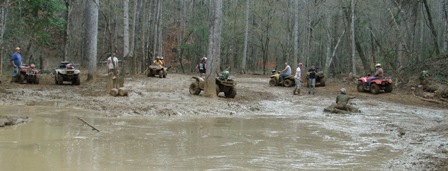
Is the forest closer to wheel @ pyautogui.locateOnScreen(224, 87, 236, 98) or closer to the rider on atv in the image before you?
the rider on atv

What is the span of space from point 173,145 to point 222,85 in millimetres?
9387

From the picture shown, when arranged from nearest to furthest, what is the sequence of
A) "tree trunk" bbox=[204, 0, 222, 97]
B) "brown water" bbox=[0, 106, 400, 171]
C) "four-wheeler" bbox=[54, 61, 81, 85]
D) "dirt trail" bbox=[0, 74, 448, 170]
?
"brown water" bbox=[0, 106, 400, 171]
"dirt trail" bbox=[0, 74, 448, 170]
"tree trunk" bbox=[204, 0, 222, 97]
"four-wheeler" bbox=[54, 61, 81, 85]

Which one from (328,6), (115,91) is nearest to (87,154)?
(115,91)

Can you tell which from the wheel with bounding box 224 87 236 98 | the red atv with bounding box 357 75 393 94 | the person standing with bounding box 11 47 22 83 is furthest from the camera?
the red atv with bounding box 357 75 393 94

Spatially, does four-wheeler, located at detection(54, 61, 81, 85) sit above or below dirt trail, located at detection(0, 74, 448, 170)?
above

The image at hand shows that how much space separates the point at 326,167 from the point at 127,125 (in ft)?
14.7

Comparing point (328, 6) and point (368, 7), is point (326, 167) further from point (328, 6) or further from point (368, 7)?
point (368, 7)

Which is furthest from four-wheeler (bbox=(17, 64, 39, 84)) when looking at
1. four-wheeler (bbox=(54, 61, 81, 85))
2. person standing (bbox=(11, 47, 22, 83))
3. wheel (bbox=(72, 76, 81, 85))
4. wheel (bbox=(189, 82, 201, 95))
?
wheel (bbox=(189, 82, 201, 95))

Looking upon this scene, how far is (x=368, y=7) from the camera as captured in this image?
3766cm

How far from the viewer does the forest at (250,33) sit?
26391mm

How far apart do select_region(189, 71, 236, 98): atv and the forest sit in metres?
9.58

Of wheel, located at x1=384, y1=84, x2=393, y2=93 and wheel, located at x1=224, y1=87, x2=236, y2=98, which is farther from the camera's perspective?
wheel, located at x1=384, y1=84, x2=393, y2=93

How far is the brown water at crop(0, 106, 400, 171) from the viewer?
19.5ft

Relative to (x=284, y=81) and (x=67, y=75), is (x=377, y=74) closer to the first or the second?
(x=284, y=81)
